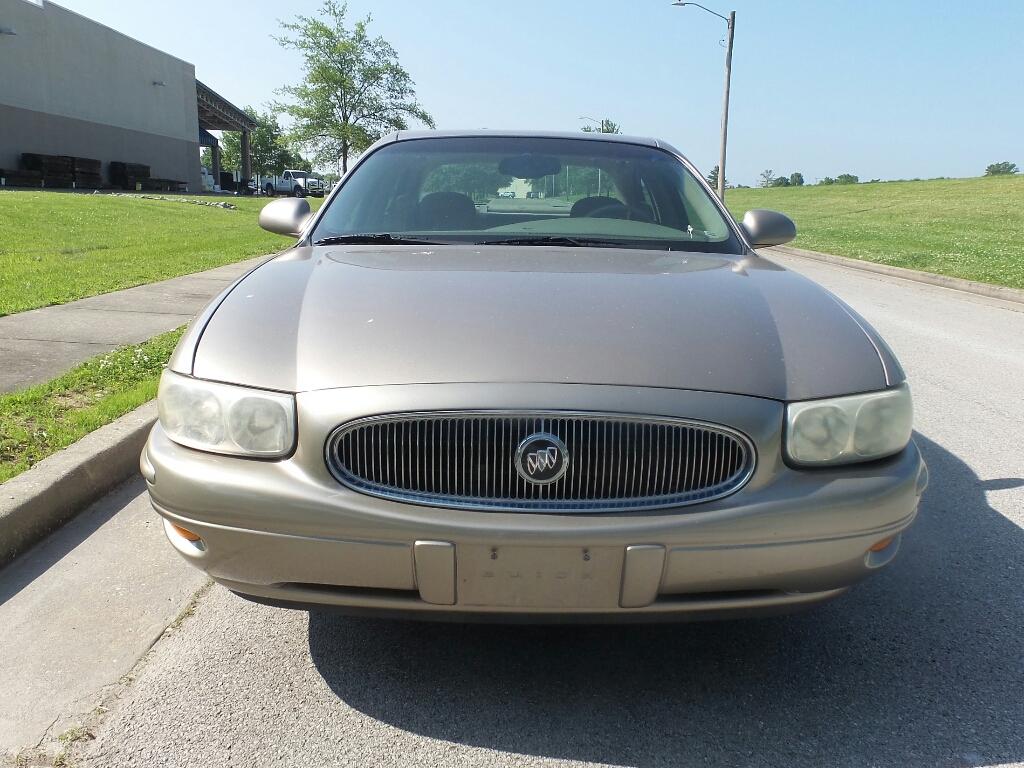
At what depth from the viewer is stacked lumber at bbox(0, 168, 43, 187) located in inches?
1206

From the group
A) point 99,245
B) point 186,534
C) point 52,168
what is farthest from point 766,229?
point 52,168

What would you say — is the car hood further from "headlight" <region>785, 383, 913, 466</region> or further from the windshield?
the windshield

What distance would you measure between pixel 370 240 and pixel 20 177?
32905mm

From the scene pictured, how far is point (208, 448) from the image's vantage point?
2.15m

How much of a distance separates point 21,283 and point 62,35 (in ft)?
103

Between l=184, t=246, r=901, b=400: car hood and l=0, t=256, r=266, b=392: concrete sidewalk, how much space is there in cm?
311

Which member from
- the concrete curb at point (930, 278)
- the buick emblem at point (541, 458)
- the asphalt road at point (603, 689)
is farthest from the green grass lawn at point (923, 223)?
the buick emblem at point (541, 458)

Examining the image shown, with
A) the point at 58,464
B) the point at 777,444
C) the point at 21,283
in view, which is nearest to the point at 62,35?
the point at 21,283

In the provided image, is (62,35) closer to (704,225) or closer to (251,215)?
(251,215)

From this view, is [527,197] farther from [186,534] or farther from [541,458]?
[186,534]

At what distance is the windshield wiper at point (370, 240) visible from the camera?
10.5ft

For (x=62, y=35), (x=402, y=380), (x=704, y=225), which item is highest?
(x=62, y=35)

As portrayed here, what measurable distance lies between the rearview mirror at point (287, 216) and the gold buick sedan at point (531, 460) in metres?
1.35

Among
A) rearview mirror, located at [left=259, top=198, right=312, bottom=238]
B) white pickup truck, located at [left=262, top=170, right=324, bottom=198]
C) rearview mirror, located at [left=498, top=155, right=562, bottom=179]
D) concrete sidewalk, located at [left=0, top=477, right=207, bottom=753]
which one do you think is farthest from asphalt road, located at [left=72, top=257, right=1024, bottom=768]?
white pickup truck, located at [left=262, top=170, right=324, bottom=198]
